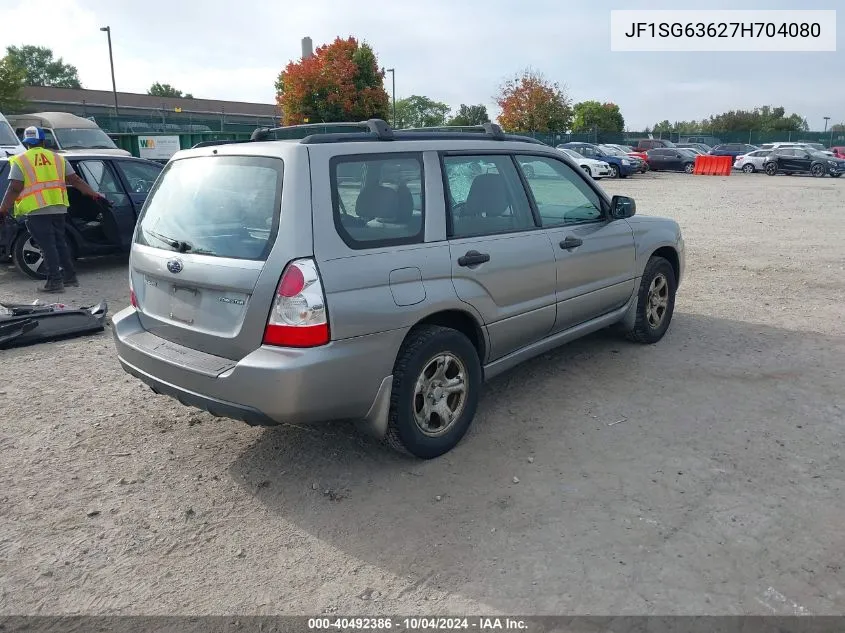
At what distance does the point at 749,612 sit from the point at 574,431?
1.69m

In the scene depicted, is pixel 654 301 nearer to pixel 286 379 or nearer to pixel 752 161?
pixel 286 379

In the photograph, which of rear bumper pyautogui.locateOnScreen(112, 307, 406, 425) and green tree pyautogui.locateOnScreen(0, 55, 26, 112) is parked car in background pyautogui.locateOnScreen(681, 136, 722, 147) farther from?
rear bumper pyautogui.locateOnScreen(112, 307, 406, 425)

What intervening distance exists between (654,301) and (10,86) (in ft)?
164

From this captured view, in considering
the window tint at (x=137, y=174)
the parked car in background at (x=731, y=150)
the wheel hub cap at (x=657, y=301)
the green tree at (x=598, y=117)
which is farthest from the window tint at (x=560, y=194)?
the green tree at (x=598, y=117)

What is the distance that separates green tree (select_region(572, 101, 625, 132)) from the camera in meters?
66.4

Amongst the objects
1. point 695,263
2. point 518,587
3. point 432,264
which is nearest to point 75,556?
point 518,587

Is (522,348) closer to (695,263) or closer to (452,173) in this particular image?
(452,173)

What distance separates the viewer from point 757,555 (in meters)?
3.01

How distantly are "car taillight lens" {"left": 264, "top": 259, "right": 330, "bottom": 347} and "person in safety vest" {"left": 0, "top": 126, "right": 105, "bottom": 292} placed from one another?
5728 millimetres

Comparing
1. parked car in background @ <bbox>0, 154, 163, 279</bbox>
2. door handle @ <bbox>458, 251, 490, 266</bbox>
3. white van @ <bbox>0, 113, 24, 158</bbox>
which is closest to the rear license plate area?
door handle @ <bbox>458, 251, 490, 266</bbox>

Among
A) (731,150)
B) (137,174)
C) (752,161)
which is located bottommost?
(137,174)

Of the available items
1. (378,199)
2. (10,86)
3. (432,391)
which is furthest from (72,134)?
(10,86)

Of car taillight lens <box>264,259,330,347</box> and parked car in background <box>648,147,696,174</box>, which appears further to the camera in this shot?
parked car in background <box>648,147,696,174</box>

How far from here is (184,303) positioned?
Answer: 3.66 metres
